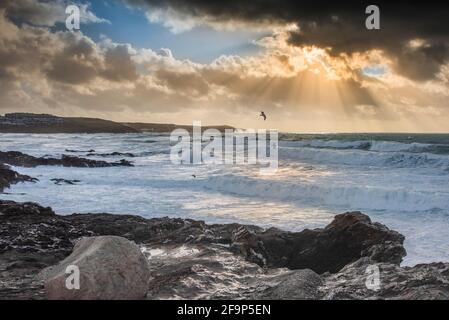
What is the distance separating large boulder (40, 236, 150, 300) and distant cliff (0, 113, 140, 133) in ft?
426

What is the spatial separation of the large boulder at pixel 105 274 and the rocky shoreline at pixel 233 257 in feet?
1.00

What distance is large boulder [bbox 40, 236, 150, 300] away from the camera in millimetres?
5762

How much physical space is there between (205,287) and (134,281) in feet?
4.11

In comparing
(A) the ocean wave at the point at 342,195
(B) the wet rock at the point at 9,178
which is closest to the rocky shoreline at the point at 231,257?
(B) the wet rock at the point at 9,178

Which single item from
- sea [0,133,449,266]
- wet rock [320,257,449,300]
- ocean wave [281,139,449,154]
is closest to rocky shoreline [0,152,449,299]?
wet rock [320,257,449,300]

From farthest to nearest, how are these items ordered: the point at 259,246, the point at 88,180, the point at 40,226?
1. the point at 88,180
2. the point at 40,226
3. the point at 259,246

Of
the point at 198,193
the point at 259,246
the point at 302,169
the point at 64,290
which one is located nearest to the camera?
the point at 64,290

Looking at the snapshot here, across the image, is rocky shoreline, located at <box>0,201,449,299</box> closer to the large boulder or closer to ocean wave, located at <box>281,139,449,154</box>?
the large boulder

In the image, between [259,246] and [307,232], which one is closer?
[259,246]

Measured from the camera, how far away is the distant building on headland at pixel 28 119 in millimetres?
132050

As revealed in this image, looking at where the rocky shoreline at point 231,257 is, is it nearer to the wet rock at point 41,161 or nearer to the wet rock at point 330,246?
the wet rock at point 330,246

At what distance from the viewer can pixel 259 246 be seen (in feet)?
30.8
